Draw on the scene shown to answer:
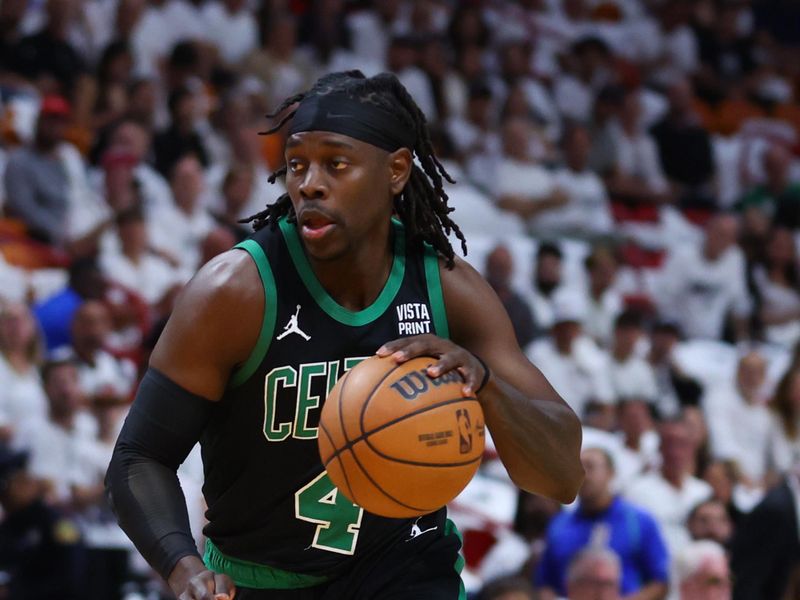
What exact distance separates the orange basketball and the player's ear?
1.85 feet

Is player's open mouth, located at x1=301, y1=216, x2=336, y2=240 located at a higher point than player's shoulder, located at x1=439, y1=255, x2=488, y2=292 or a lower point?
higher

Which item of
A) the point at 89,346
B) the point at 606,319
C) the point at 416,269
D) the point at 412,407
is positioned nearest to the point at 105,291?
the point at 89,346

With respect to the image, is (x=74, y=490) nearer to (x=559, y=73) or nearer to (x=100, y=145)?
(x=100, y=145)

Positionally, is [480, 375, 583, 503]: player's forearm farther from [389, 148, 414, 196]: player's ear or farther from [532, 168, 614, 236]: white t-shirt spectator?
[532, 168, 614, 236]: white t-shirt spectator

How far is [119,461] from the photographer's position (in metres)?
3.31

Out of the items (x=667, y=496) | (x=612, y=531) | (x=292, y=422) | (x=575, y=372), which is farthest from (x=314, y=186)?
(x=575, y=372)

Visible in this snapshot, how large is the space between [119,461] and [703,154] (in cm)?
1045

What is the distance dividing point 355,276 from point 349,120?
1.35ft

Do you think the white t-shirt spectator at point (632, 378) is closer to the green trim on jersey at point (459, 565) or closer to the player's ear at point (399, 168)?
the green trim on jersey at point (459, 565)

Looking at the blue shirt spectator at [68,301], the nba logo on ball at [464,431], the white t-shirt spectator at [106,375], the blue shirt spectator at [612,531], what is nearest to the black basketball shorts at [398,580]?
the nba logo on ball at [464,431]

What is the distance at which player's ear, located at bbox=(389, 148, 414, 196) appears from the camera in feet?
11.6

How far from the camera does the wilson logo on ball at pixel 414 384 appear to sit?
3.11 m

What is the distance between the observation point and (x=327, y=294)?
354cm

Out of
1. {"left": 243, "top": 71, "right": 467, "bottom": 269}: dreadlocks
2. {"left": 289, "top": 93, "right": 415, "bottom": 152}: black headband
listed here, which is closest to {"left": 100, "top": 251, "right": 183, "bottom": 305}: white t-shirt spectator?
{"left": 243, "top": 71, "right": 467, "bottom": 269}: dreadlocks
